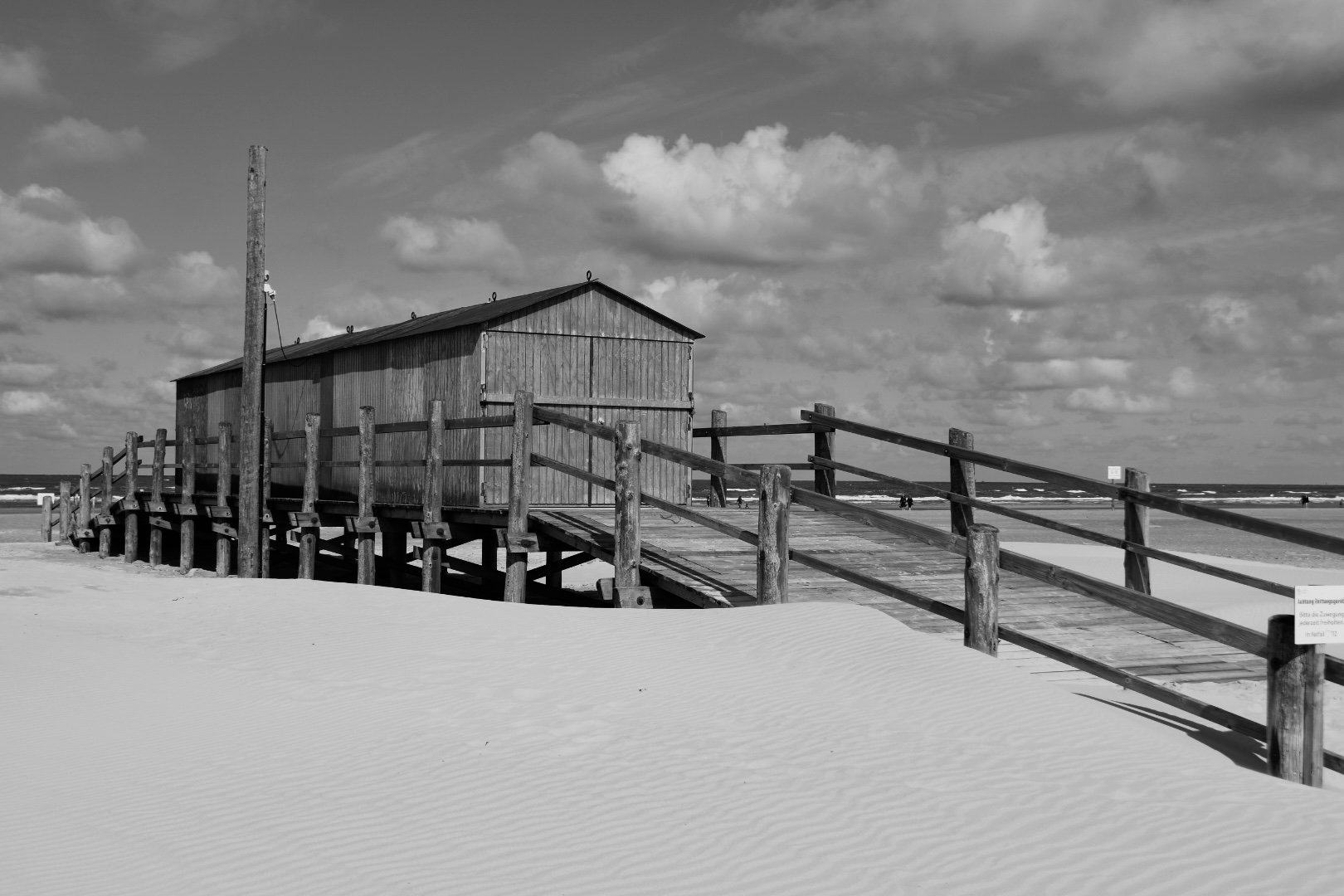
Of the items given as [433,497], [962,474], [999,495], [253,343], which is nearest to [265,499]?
[253,343]

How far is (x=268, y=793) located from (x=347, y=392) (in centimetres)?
1445

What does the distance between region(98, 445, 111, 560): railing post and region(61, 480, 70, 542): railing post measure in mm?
3157

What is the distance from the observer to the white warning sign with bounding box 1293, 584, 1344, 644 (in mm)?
5695

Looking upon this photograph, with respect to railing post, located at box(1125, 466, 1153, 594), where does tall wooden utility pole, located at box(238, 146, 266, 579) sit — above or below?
above

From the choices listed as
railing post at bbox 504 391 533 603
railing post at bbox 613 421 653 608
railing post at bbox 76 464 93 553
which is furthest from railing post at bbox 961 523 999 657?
railing post at bbox 76 464 93 553

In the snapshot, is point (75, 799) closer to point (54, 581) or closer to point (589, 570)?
point (54, 581)

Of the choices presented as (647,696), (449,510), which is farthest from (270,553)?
(647,696)

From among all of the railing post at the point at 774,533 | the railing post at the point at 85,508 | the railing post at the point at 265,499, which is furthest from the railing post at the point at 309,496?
the railing post at the point at 85,508

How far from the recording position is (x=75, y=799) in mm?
5477

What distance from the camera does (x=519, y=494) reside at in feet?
38.9

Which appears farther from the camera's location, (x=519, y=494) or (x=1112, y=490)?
(x=519, y=494)

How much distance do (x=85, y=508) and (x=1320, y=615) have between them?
25187 mm

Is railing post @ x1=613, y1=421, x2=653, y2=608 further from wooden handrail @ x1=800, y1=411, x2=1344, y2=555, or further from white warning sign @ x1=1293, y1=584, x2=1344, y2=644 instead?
white warning sign @ x1=1293, y1=584, x2=1344, y2=644

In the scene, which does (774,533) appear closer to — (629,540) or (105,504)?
(629,540)
